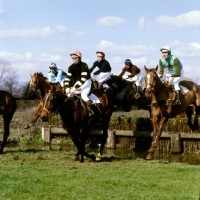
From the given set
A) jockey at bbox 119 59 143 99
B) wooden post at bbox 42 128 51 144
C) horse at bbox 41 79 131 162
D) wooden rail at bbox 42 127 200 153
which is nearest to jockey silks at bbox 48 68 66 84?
jockey at bbox 119 59 143 99

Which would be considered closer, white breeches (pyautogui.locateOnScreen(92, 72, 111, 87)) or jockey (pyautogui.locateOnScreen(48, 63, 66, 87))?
white breeches (pyautogui.locateOnScreen(92, 72, 111, 87))

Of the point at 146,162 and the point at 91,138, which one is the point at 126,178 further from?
the point at 91,138

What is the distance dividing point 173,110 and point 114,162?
3.04 meters

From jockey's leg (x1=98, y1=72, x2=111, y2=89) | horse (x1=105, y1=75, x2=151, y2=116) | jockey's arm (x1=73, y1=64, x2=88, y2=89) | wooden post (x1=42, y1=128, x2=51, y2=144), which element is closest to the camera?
jockey's arm (x1=73, y1=64, x2=88, y2=89)

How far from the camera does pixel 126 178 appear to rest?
36.6ft

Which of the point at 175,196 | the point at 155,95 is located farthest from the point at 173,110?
the point at 175,196

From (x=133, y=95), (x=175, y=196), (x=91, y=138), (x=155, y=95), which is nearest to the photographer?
(x=175, y=196)

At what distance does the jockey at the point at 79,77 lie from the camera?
14.1 meters

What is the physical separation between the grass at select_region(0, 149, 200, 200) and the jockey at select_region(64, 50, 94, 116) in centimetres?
186

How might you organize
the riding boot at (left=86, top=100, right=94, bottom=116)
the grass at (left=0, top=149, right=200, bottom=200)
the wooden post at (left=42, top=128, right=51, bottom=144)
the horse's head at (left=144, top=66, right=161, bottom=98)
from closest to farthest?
the grass at (left=0, top=149, right=200, bottom=200)
the riding boot at (left=86, top=100, right=94, bottom=116)
the horse's head at (left=144, top=66, right=161, bottom=98)
the wooden post at (left=42, top=128, right=51, bottom=144)

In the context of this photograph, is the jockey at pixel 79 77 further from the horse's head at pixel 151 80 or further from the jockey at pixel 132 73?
the jockey at pixel 132 73

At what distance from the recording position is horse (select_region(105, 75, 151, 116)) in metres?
18.3

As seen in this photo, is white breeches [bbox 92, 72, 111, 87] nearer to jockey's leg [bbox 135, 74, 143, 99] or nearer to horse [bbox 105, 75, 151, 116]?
horse [bbox 105, 75, 151, 116]

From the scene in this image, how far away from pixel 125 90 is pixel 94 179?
26.3 feet
